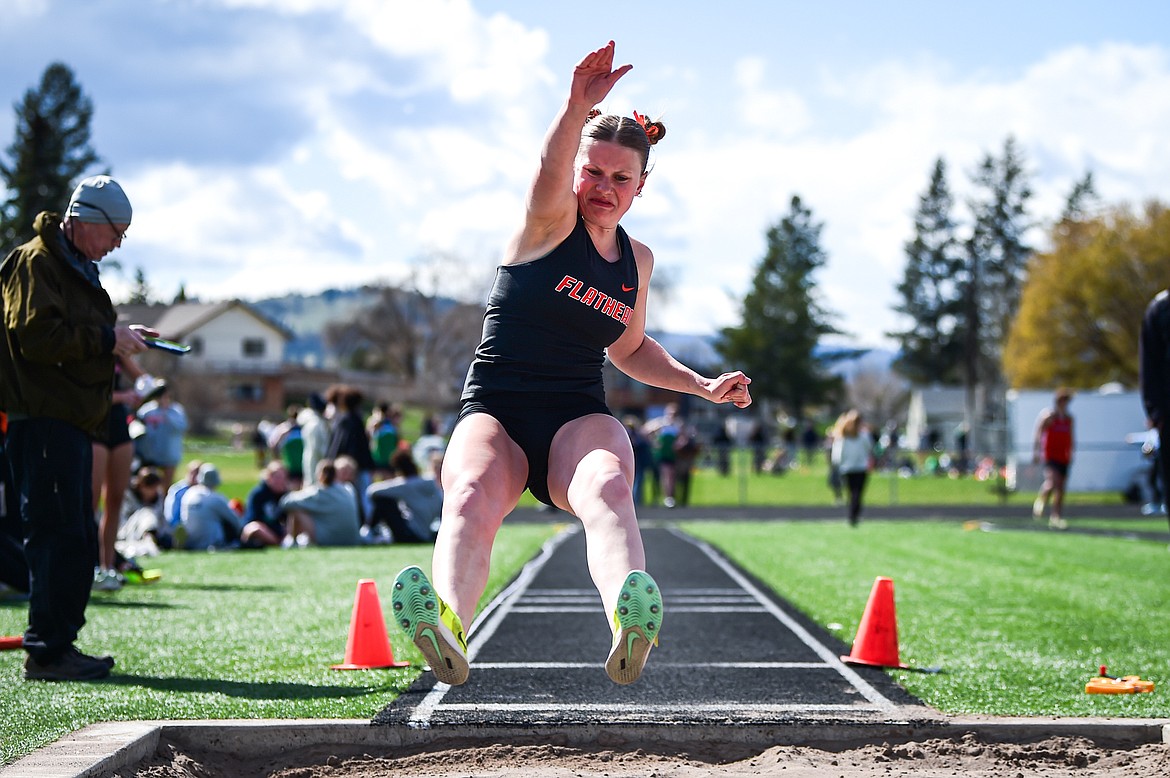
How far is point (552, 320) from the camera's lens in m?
4.07

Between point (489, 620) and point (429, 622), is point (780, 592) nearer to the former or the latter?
point (489, 620)

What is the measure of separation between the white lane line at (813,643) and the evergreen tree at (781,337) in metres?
64.0

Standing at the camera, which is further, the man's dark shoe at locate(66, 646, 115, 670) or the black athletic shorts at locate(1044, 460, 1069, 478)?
the black athletic shorts at locate(1044, 460, 1069, 478)

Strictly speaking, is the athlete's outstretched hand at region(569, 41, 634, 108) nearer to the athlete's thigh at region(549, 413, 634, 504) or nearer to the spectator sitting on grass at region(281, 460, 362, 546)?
the athlete's thigh at region(549, 413, 634, 504)

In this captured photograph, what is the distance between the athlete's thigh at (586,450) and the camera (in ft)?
13.0

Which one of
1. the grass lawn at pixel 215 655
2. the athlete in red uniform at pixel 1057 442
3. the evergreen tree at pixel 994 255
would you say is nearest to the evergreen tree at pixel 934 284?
the evergreen tree at pixel 994 255

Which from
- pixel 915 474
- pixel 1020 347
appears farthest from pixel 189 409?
pixel 1020 347

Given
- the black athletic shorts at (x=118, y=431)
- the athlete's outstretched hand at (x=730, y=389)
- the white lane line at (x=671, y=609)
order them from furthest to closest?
the white lane line at (x=671, y=609), the black athletic shorts at (x=118, y=431), the athlete's outstretched hand at (x=730, y=389)

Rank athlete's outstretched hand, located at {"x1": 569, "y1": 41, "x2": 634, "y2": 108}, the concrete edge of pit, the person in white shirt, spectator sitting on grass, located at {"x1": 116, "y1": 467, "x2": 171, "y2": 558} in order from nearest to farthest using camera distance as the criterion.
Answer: athlete's outstretched hand, located at {"x1": 569, "y1": 41, "x2": 634, "y2": 108} → the concrete edge of pit → spectator sitting on grass, located at {"x1": 116, "y1": 467, "x2": 171, "y2": 558} → the person in white shirt

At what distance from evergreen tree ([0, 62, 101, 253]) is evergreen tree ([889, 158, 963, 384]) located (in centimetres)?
4667

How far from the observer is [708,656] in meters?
7.16

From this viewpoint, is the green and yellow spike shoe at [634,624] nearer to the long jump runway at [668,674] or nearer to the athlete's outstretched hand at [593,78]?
the athlete's outstretched hand at [593,78]

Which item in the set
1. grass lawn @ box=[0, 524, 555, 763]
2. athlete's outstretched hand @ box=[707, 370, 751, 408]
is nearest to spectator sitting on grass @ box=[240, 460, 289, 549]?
grass lawn @ box=[0, 524, 555, 763]

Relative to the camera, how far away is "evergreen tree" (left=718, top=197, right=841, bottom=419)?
77562 millimetres
